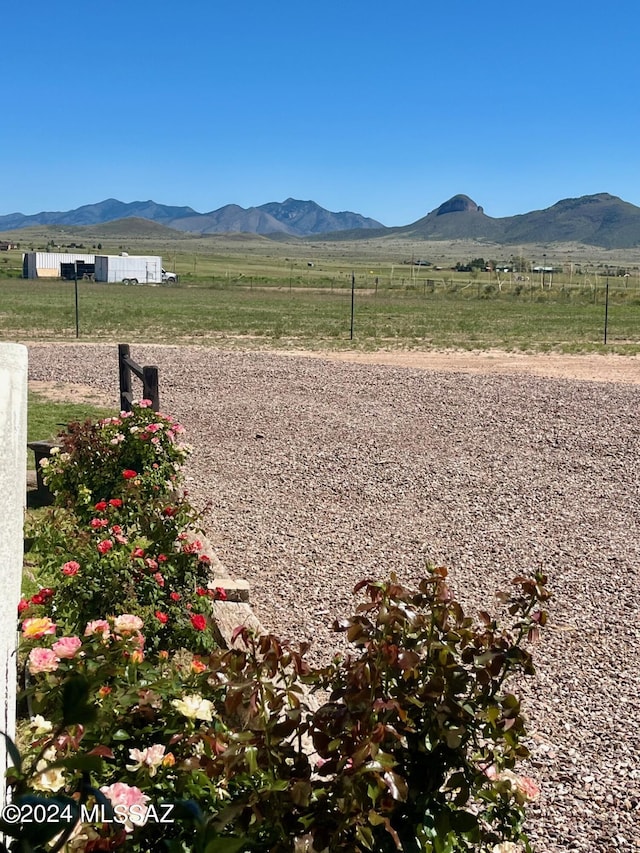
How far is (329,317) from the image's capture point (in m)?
31.1

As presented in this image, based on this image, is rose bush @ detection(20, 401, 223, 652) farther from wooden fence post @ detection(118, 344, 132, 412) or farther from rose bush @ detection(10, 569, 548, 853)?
wooden fence post @ detection(118, 344, 132, 412)

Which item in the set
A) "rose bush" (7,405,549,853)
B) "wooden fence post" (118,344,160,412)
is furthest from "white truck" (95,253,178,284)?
"rose bush" (7,405,549,853)

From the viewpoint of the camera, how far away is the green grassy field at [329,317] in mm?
22484

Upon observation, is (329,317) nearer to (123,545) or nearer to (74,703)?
(123,545)

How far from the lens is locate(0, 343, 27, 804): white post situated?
66.1 inches

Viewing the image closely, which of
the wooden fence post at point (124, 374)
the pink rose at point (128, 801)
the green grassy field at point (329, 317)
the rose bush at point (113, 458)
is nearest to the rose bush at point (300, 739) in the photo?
the pink rose at point (128, 801)

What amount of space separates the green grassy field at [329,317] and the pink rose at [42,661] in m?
18.9

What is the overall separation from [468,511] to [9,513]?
6134mm

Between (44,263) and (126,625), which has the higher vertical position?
(44,263)

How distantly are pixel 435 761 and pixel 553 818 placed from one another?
1.49m

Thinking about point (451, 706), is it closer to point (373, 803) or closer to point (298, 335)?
point (373, 803)

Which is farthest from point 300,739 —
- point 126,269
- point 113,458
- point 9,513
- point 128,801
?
point 126,269

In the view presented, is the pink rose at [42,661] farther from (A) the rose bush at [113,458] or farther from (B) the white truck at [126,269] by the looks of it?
(B) the white truck at [126,269]

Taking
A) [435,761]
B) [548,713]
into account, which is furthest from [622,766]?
[435,761]
